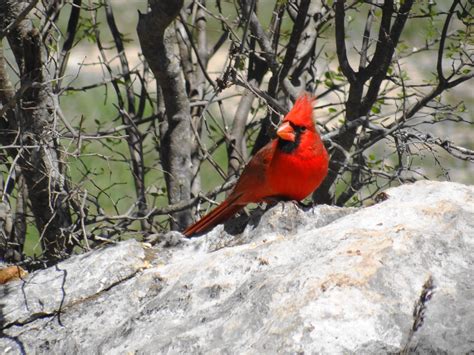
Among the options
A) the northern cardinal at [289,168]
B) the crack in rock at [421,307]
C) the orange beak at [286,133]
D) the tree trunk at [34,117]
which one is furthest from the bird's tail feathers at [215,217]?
the crack in rock at [421,307]

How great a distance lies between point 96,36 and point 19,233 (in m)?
1.02

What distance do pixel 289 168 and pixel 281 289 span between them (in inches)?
47.2

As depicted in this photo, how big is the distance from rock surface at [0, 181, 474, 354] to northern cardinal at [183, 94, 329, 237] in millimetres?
487

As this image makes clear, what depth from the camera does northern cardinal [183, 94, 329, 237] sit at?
11.3 feet

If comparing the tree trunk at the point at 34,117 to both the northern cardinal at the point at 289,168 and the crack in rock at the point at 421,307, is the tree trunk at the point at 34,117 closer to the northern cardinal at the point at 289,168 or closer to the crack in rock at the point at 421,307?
the northern cardinal at the point at 289,168

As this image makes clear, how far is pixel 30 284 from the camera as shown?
2.83 meters

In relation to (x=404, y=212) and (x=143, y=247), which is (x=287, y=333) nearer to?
(x=404, y=212)

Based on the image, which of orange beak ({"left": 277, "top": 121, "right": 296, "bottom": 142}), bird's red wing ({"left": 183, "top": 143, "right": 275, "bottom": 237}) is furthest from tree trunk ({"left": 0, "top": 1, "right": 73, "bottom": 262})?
orange beak ({"left": 277, "top": 121, "right": 296, "bottom": 142})

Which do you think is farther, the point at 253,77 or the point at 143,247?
the point at 253,77

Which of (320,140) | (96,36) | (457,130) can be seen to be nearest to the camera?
(320,140)

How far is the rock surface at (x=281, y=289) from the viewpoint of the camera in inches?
86.5

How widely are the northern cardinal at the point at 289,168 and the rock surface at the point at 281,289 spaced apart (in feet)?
1.60

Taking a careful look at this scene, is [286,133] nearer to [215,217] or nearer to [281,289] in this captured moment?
[215,217]

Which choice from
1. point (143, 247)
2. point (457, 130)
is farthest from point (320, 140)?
point (457, 130)
